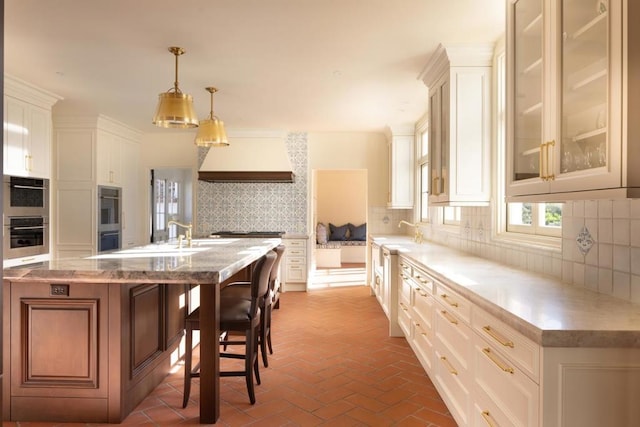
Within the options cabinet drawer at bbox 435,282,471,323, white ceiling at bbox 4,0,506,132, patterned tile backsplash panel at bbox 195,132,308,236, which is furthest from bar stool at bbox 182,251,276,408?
patterned tile backsplash panel at bbox 195,132,308,236

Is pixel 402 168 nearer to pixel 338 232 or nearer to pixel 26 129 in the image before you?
pixel 338 232

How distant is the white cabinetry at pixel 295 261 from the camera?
6430 millimetres

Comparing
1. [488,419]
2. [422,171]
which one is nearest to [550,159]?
[488,419]

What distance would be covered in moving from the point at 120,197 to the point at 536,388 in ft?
20.8

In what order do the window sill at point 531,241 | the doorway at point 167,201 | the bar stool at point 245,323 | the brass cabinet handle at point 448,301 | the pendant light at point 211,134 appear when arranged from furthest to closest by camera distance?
1. the doorway at point 167,201
2. the pendant light at point 211,134
3. the bar stool at point 245,323
4. the window sill at point 531,241
5. the brass cabinet handle at point 448,301

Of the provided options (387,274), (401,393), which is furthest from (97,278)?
(387,274)

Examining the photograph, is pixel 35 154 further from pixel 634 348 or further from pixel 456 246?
pixel 634 348

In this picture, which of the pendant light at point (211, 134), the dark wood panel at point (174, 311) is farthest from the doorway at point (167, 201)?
the dark wood panel at point (174, 311)

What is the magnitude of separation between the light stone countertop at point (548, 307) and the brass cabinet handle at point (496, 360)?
0.18 meters

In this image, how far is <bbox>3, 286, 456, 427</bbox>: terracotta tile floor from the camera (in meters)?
2.54

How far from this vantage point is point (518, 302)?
168 cm

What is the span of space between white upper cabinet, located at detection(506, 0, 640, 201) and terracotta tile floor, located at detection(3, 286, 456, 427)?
1570 millimetres

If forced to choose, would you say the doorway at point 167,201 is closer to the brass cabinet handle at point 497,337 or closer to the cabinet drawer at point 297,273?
the cabinet drawer at point 297,273

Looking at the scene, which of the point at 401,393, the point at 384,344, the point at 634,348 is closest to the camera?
the point at 634,348
